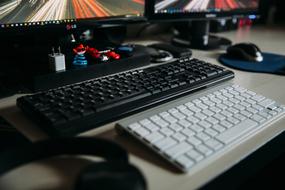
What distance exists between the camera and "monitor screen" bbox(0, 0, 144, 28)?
27.7 inches

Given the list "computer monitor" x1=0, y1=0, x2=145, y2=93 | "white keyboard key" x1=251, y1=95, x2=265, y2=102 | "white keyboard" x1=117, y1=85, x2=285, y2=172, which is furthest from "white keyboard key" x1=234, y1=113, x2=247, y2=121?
"computer monitor" x1=0, y1=0, x2=145, y2=93

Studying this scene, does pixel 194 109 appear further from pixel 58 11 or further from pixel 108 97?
pixel 58 11

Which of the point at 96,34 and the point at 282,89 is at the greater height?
the point at 96,34

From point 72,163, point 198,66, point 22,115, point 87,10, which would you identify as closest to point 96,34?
point 87,10

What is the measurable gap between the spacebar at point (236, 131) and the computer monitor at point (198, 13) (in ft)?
1.83

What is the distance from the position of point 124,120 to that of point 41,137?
0.47 ft

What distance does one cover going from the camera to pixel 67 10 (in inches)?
31.0

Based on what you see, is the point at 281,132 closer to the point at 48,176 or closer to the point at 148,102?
the point at 148,102

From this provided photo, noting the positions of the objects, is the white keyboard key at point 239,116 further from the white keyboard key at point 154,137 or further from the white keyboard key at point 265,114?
the white keyboard key at point 154,137

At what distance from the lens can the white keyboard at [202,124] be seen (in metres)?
0.47

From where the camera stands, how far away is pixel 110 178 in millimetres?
383

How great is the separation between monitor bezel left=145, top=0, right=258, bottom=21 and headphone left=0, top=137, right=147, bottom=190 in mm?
621

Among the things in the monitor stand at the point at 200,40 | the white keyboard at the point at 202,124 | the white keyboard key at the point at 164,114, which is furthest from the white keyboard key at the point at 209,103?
the monitor stand at the point at 200,40

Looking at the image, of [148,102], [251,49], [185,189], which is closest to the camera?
[185,189]
